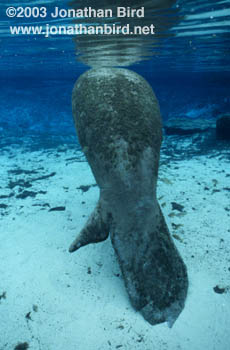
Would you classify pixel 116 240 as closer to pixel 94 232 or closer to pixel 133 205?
pixel 94 232

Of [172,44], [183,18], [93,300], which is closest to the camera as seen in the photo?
[93,300]

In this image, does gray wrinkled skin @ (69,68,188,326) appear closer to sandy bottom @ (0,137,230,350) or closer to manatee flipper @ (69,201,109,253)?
manatee flipper @ (69,201,109,253)

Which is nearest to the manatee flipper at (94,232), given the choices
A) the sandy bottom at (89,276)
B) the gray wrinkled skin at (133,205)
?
the gray wrinkled skin at (133,205)

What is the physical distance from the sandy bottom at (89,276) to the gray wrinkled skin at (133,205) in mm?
300

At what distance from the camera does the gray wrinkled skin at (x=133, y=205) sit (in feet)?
10.9

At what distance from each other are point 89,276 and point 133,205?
1.58 metres

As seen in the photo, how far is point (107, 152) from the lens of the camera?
141 inches

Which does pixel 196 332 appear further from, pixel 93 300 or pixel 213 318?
pixel 93 300

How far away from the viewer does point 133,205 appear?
344 centimetres

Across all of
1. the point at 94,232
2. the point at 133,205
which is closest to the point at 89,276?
the point at 94,232

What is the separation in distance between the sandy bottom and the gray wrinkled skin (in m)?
0.30

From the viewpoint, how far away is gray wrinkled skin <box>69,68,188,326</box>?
10.9 feet

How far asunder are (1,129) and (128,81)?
19.4 meters

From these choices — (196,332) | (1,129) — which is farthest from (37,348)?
(1,129)
